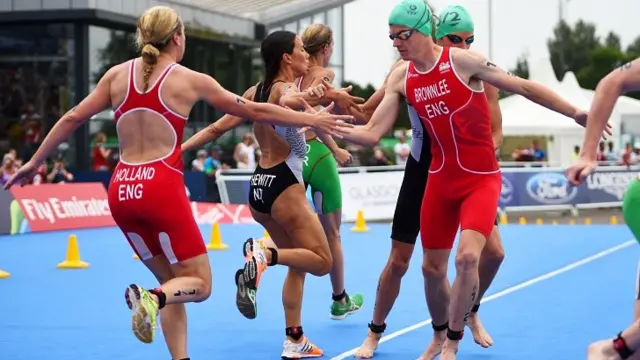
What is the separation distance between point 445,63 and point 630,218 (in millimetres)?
2389

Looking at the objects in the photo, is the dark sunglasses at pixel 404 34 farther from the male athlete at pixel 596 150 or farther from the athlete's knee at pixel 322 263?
the male athlete at pixel 596 150

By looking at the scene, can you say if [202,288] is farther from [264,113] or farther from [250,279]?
[264,113]

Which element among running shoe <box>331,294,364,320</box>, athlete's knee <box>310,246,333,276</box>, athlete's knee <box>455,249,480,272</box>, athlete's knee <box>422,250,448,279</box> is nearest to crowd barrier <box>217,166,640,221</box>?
running shoe <box>331,294,364,320</box>

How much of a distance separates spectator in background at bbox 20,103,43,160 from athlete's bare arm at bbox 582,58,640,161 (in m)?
27.7

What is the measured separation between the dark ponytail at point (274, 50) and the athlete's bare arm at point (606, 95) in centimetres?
331

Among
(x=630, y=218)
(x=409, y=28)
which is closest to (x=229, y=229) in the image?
(x=409, y=28)

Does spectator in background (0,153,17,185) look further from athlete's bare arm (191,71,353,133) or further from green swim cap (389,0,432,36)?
athlete's bare arm (191,71,353,133)

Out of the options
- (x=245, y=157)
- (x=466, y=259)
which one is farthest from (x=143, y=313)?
(x=245, y=157)

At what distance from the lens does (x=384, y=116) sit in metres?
7.62

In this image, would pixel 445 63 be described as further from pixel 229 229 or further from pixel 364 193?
pixel 364 193

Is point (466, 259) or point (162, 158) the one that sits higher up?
point (162, 158)

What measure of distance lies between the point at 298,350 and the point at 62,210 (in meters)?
14.9

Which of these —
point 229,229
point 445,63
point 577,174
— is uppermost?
point 445,63

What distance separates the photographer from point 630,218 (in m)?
5.25
